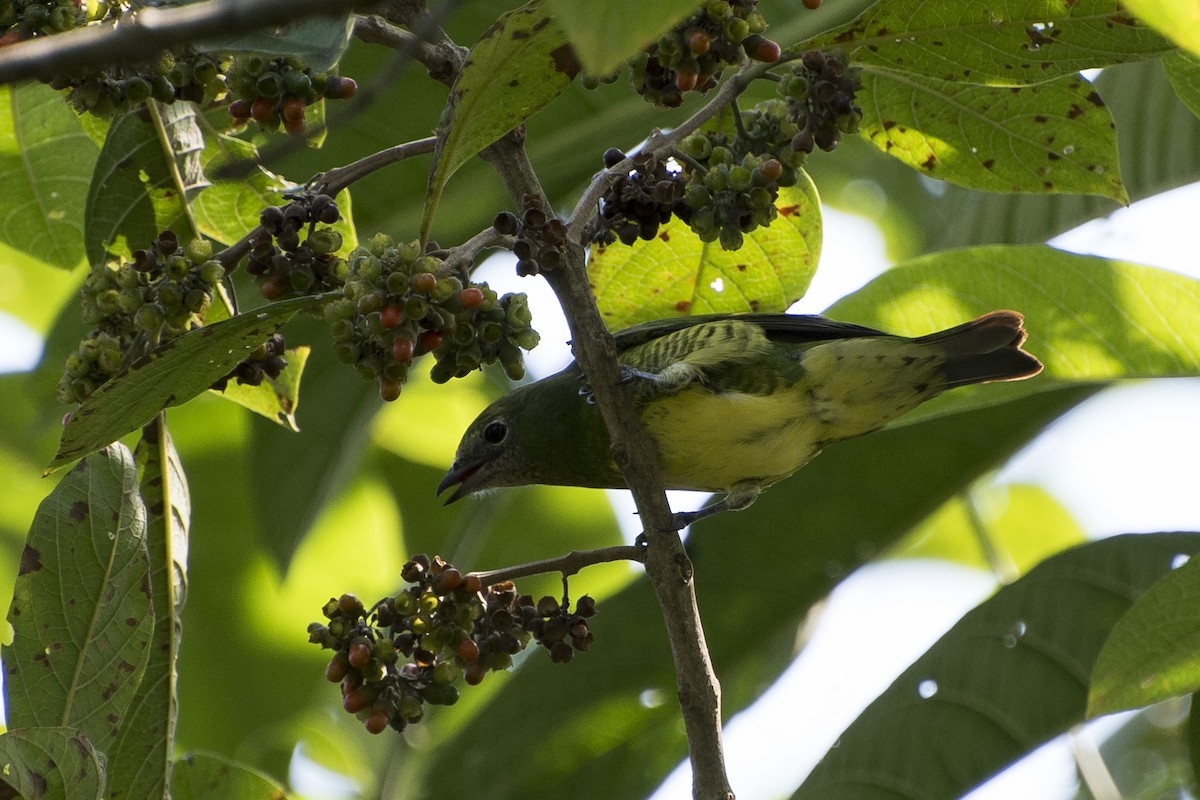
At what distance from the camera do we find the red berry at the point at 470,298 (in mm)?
1915

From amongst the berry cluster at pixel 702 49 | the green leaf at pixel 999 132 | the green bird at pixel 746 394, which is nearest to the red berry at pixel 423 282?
the berry cluster at pixel 702 49

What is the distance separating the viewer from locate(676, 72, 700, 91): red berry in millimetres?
1973

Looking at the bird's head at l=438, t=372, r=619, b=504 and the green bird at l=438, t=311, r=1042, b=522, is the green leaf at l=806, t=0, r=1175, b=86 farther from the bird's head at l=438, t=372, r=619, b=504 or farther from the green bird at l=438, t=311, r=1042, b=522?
the bird's head at l=438, t=372, r=619, b=504

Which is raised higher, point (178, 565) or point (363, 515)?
point (363, 515)

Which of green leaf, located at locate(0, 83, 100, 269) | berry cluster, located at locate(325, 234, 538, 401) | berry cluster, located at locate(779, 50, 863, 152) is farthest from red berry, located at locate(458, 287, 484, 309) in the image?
green leaf, located at locate(0, 83, 100, 269)

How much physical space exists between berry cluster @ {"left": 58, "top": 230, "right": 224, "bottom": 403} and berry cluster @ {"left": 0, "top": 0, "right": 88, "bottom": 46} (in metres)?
0.37

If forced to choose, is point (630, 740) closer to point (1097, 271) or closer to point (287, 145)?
point (1097, 271)

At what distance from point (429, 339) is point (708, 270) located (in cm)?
119

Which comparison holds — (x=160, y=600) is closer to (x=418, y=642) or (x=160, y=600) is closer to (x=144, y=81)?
(x=418, y=642)

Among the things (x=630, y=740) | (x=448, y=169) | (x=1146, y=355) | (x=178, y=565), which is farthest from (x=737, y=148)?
(x=630, y=740)

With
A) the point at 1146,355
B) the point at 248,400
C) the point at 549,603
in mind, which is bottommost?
the point at 549,603

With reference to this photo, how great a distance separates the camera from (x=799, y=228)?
2820mm

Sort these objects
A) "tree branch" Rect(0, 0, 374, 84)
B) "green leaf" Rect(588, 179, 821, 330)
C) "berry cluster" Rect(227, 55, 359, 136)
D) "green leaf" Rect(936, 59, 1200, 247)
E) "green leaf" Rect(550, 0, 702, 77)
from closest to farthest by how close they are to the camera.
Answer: "tree branch" Rect(0, 0, 374, 84) < "green leaf" Rect(550, 0, 702, 77) < "berry cluster" Rect(227, 55, 359, 136) < "green leaf" Rect(588, 179, 821, 330) < "green leaf" Rect(936, 59, 1200, 247)

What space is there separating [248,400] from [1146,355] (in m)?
1.89
